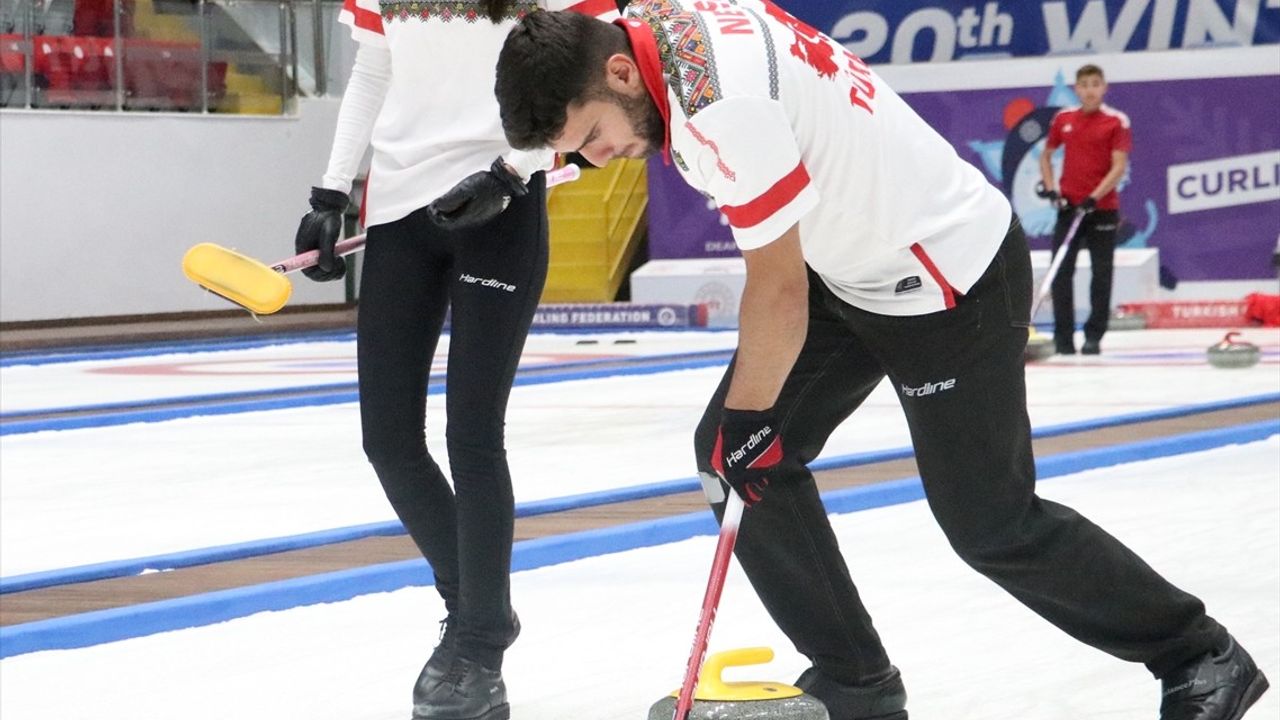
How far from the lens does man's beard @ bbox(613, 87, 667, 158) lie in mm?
1968

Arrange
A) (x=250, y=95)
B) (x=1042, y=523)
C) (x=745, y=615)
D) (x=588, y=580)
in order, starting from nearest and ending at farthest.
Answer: (x=1042, y=523), (x=745, y=615), (x=588, y=580), (x=250, y=95)

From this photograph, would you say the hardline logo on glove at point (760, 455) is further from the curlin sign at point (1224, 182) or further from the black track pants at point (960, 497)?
the curlin sign at point (1224, 182)

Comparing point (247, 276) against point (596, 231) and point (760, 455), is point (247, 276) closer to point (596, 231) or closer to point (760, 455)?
point (760, 455)

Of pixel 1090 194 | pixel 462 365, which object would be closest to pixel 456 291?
pixel 462 365

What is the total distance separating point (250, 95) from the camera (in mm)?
16359

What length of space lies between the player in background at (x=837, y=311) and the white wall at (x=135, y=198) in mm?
13285

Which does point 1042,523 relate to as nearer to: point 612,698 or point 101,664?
point 612,698

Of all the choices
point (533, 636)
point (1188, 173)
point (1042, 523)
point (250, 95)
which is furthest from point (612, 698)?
point (250, 95)

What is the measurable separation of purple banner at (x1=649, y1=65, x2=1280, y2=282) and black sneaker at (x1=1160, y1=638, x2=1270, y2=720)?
34.8ft

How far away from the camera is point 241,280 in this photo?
2893mm

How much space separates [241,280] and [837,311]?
1060mm

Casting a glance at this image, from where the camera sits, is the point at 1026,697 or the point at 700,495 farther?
the point at 700,495

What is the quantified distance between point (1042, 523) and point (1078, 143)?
738 centimetres

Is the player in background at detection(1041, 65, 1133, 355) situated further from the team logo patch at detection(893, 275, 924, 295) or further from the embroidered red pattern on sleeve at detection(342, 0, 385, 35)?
the team logo patch at detection(893, 275, 924, 295)
